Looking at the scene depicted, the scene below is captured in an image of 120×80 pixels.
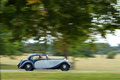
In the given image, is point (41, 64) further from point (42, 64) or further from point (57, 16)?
point (57, 16)

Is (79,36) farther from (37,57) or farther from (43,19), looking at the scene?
(37,57)

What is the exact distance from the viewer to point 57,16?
27.7ft

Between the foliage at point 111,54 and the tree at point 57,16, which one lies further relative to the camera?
the foliage at point 111,54

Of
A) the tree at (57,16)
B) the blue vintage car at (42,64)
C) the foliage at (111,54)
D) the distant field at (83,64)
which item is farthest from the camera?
the foliage at (111,54)

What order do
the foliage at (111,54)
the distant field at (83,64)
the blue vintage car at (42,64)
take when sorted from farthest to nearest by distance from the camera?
1. the foliage at (111,54)
2. the distant field at (83,64)
3. the blue vintage car at (42,64)

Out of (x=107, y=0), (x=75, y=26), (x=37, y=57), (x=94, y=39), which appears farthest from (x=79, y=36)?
(x=37, y=57)

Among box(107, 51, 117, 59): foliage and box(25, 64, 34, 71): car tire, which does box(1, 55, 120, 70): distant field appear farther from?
box(25, 64, 34, 71): car tire

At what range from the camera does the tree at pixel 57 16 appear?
25.9 feet

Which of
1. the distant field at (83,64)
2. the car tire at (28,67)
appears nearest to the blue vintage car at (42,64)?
the car tire at (28,67)

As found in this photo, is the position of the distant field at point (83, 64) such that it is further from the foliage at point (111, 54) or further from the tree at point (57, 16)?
the tree at point (57, 16)

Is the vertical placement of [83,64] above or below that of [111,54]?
above

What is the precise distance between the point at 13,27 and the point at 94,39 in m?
4.20

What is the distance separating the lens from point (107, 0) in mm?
8734

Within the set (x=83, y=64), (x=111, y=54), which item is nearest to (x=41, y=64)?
(x=83, y=64)
